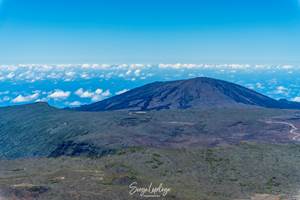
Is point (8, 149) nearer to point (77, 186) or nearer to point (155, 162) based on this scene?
point (155, 162)

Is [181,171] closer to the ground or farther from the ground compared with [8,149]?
farther from the ground

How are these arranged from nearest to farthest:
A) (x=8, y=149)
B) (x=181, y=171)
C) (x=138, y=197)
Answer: (x=138, y=197), (x=181, y=171), (x=8, y=149)

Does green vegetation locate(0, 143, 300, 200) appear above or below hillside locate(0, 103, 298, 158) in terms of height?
above

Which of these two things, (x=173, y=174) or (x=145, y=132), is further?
(x=145, y=132)

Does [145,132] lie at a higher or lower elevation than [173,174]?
lower

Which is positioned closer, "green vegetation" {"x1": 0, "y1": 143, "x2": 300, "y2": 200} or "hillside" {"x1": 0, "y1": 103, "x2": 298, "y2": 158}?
"green vegetation" {"x1": 0, "y1": 143, "x2": 300, "y2": 200}

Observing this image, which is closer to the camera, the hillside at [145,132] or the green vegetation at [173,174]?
the green vegetation at [173,174]

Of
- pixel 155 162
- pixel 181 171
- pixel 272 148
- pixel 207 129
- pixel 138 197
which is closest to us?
pixel 138 197

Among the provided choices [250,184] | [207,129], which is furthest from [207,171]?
[207,129]

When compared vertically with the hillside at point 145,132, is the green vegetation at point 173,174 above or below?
above

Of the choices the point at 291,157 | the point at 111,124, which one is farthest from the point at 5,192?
the point at 111,124

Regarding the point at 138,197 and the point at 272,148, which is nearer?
the point at 138,197
